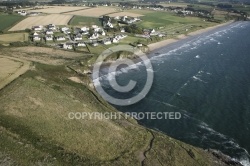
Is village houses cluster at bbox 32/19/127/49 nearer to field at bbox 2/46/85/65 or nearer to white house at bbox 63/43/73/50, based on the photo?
white house at bbox 63/43/73/50

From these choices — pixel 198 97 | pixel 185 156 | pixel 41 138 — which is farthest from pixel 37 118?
pixel 198 97

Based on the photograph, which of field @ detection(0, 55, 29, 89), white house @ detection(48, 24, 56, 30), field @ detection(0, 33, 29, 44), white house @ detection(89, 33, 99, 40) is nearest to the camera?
field @ detection(0, 55, 29, 89)

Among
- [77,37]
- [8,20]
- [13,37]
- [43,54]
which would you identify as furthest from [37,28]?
[43,54]

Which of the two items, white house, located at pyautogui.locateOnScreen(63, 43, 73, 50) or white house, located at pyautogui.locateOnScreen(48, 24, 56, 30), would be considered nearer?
white house, located at pyautogui.locateOnScreen(63, 43, 73, 50)

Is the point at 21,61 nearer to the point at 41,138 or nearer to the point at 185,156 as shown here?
the point at 41,138

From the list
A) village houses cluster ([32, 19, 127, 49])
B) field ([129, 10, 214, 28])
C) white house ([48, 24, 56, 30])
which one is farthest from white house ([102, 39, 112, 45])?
field ([129, 10, 214, 28])

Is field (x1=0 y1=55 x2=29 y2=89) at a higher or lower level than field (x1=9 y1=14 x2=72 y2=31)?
lower

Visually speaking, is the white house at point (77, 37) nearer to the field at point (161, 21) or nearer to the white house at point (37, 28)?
the white house at point (37, 28)
